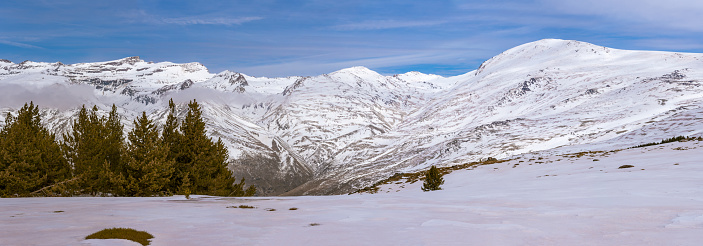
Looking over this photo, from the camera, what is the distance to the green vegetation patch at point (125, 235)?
38.1ft

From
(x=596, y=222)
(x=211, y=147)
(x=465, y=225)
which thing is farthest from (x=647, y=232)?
(x=211, y=147)

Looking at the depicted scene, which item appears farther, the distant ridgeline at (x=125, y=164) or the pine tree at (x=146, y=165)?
the distant ridgeline at (x=125, y=164)

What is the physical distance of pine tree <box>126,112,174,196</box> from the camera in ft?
155

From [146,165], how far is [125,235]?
38352mm

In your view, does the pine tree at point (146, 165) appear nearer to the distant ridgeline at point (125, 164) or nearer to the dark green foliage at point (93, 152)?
the distant ridgeline at point (125, 164)

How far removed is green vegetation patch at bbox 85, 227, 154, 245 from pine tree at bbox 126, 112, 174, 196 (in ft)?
123

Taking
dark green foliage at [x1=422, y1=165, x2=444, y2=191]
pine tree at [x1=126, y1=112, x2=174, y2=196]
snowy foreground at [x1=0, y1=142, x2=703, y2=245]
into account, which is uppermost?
pine tree at [x1=126, y1=112, x2=174, y2=196]

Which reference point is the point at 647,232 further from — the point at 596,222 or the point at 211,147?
the point at 211,147

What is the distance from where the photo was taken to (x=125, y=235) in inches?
464

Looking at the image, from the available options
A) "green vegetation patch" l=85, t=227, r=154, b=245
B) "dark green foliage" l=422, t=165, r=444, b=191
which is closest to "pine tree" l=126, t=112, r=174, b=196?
"dark green foliage" l=422, t=165, r=444, b=191

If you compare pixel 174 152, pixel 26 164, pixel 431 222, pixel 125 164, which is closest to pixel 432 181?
pixel 431 222

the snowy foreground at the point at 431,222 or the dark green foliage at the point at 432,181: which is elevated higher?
the dark green foliage at the point at 432,181

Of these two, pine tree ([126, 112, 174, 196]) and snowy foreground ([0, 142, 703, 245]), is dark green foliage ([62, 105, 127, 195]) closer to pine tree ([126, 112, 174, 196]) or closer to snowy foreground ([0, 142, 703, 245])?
pine tree ([126, 112, 174, 196])

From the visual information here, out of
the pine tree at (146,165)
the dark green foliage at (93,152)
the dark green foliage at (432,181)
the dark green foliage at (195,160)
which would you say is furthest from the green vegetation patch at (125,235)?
the dark green foliage at (93,152)
